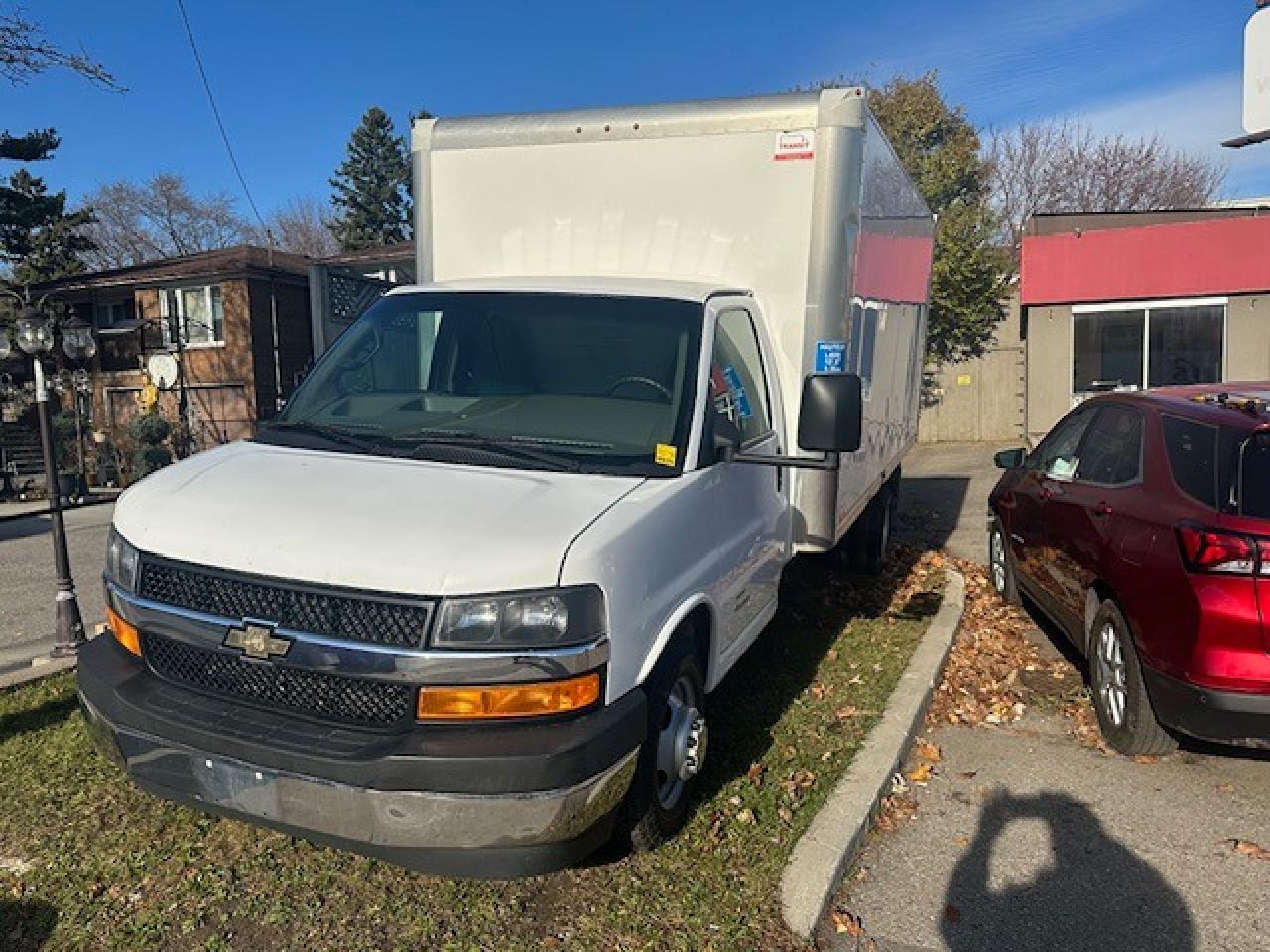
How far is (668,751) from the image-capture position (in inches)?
130

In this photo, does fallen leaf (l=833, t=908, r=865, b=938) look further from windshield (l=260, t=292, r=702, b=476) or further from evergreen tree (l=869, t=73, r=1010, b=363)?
evergreen tree (l=869, t=73, r=1010, b=363)

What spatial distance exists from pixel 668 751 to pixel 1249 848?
2308mm

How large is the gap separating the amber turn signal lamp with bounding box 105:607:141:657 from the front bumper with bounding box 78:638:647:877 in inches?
10.5

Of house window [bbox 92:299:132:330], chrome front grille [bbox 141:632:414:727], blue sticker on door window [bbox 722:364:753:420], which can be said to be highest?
house window [bbox 92:299:132:330]

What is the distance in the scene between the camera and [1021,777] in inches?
166

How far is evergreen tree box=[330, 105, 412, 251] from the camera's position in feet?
166

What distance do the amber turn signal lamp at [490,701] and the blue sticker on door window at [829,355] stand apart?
2.50 metres

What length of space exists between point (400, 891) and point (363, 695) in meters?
0.89

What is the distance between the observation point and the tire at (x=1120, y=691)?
4.20 meters

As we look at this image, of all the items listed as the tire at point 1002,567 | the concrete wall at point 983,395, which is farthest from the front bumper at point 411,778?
the concrete wall at point 983,395

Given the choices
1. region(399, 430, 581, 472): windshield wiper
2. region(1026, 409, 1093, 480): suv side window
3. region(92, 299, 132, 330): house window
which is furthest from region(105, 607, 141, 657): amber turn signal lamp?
region(92, 299, 132, 330): house window

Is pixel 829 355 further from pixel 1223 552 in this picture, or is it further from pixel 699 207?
pixel 1223 552

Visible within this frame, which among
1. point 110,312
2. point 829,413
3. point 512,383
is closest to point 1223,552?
point 829,413

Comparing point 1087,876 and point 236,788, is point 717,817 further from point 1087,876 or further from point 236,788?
point 236,788
